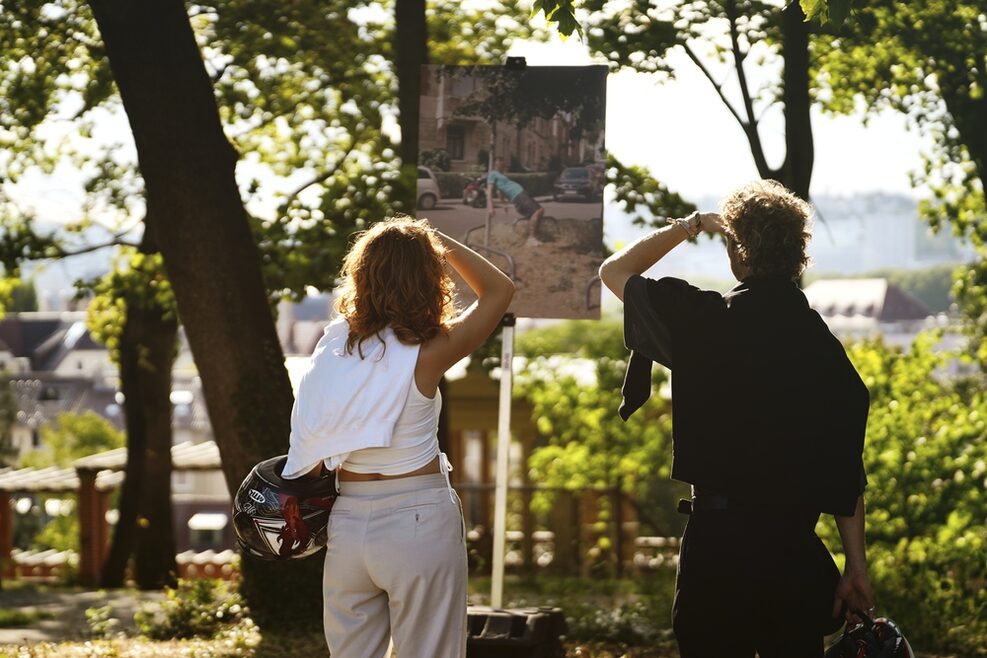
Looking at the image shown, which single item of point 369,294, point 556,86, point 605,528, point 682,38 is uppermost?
point 682,38

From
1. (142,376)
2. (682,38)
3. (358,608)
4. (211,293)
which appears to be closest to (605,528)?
(142,376)

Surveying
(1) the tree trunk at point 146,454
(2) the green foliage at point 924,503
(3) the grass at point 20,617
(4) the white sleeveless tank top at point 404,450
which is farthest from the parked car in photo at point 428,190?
(1) the tree trunk at point 146,454

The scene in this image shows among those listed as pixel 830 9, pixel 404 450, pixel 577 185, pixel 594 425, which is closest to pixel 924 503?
pixel 577 185

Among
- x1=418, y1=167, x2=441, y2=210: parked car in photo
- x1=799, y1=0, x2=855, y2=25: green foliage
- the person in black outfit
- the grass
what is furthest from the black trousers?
the grass

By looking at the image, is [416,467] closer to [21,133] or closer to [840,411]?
[840,411]

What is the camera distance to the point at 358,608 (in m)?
3.79

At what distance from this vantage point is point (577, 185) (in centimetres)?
646

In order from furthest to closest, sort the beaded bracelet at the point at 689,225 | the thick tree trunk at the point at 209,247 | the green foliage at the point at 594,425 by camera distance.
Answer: the green foliage at the point at 594,425 → the thick tree trunk at the point at 209,247 → the beaded bracelet at the point at 689,225

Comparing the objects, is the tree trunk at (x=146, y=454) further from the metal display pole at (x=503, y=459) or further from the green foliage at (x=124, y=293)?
the metal display pole at (x=503, y=459)

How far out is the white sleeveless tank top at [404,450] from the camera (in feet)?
12.2

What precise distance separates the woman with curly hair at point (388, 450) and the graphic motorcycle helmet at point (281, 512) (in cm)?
6

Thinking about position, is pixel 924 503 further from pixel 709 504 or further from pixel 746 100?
pixel 709 504

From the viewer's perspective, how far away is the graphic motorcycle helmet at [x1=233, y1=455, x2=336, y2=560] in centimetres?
383

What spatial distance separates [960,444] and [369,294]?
618 cm
